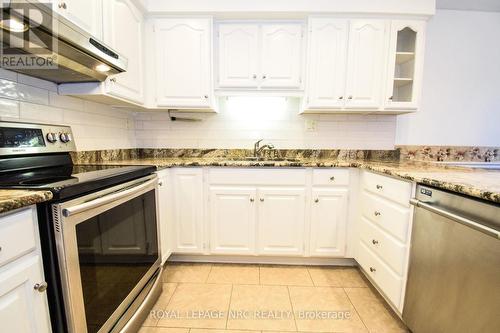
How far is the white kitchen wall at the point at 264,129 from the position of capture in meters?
2.29

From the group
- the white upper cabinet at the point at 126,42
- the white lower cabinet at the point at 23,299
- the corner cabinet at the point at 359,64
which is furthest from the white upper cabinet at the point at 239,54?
the white lower cabinet at the point at 23,299

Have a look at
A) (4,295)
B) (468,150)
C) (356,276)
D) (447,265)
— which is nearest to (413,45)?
(468,150)

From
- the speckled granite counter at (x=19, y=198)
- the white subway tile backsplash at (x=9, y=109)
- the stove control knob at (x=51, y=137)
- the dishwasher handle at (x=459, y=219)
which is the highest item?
the white subway tile backsplash at (x=9, y=109)

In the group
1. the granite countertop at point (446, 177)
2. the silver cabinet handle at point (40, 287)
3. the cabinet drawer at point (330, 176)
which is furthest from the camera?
the cabinet drawer at point (330, 176)

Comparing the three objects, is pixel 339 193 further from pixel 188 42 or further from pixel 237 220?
pixel 188 42

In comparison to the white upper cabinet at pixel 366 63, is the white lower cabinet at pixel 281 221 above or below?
below

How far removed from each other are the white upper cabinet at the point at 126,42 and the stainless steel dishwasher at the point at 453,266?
77.7 inches

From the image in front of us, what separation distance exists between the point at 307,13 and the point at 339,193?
151 cm

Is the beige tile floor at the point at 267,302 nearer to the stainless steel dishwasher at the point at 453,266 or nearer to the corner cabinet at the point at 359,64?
the stainless steel dishwasher at the point at 453,266

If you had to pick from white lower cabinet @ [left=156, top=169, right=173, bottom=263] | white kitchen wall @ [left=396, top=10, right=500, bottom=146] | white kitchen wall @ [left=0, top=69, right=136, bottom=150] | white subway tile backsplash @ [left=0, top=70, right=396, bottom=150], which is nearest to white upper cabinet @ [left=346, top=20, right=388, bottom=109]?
white subway tile backsplash @ [left=0, top=70, right=396, bottom=150]

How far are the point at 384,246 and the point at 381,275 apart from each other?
198 mm

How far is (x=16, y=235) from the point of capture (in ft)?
2.19

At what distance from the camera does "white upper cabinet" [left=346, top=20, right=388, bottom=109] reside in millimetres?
1900

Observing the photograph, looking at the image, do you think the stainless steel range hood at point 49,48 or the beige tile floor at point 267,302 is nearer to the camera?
the stainless steel range hood at point 49,48
